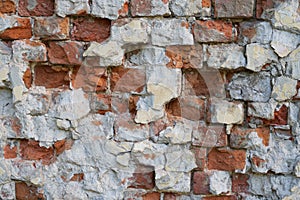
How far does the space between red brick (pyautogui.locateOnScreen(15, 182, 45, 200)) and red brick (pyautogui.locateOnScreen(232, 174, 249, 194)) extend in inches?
29.3

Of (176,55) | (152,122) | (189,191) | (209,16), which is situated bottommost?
(189,191)

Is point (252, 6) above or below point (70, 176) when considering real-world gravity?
above

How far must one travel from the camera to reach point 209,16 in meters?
1.37

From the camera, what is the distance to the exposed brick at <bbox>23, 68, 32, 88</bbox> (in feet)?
4.75

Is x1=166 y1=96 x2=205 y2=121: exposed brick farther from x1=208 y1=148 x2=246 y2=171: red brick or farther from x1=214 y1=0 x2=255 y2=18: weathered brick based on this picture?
x1=214 y1=0 x2=255 y2=18: weathered brick

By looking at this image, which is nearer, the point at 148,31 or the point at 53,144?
the point at 148,31

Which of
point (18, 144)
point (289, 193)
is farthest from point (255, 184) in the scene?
point (18, 144)

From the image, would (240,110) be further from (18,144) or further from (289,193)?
(18,144)

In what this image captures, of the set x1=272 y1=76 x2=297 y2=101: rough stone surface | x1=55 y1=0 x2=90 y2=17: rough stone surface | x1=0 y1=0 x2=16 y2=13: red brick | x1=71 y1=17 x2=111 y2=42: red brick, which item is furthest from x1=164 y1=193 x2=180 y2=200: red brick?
x1=0 y1=0 x2=16 y2=13: red brick

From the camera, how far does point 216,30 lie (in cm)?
136

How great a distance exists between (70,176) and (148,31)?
24.8 inches

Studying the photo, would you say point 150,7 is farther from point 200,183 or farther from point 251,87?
point 200,183

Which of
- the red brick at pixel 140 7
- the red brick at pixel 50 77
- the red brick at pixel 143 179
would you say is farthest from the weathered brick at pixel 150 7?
the red brick at pixel 143 179

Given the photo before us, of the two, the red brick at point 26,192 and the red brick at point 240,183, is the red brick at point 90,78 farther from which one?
the red brick at point 240,183
